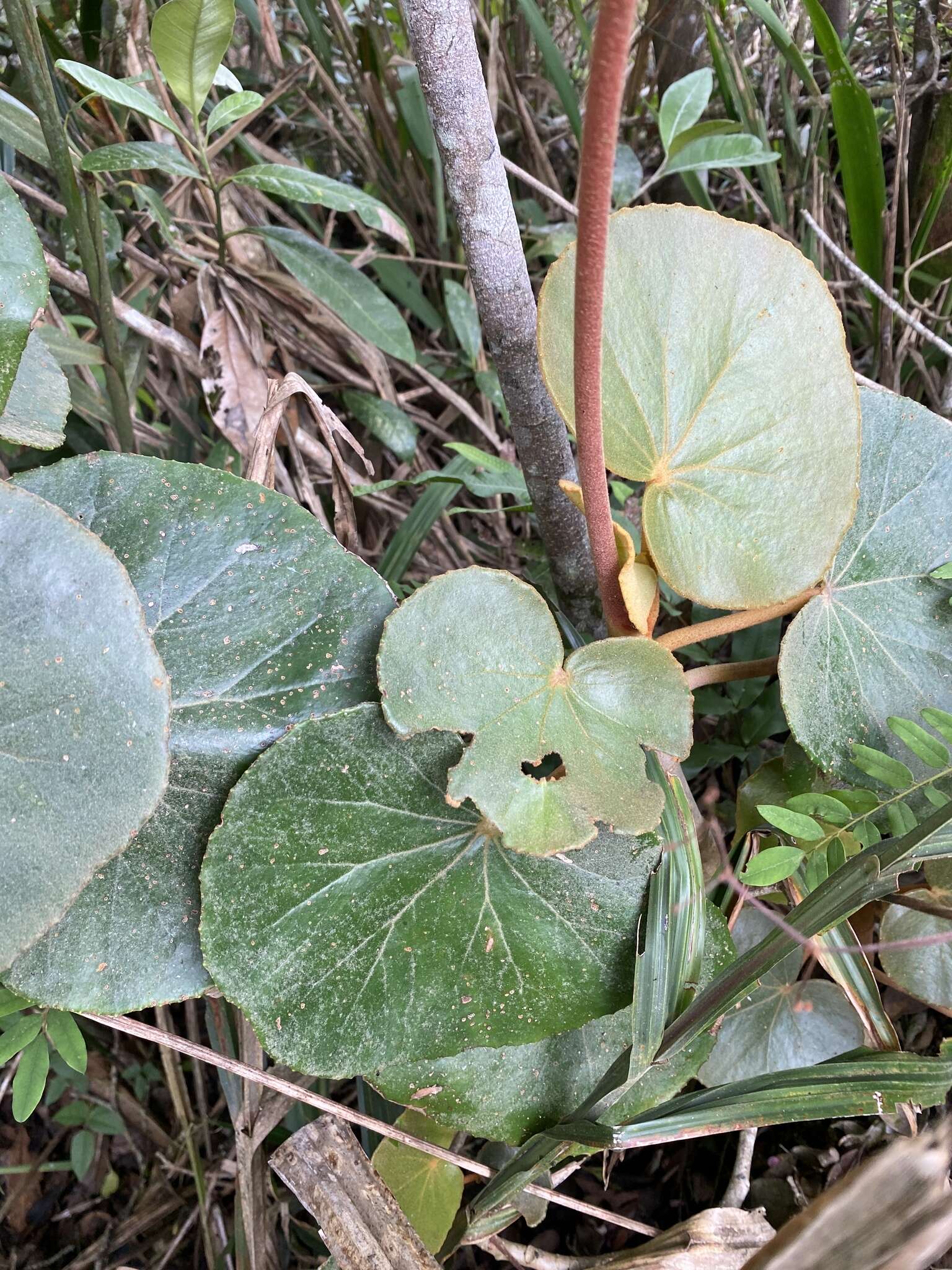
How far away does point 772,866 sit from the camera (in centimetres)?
51

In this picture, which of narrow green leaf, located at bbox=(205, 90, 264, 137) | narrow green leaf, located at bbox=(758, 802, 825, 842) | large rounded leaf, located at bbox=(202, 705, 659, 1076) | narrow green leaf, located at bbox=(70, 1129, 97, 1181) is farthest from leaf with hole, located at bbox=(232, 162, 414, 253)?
narrow green leaf, located at bbox=(70, 1129, 97, 1181)

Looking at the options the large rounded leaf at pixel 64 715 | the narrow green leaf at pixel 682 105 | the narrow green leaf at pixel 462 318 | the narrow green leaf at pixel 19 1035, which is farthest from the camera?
the narrow green leaf at pixel 462 318

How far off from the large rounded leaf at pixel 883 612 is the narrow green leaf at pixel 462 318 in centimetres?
53

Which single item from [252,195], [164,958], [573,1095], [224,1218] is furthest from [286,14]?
[224,1218]

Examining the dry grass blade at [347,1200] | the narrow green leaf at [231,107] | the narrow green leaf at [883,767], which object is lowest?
the dry grass blade at [347,1200]

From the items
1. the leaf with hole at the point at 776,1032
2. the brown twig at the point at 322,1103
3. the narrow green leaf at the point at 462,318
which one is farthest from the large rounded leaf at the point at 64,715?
the narrow green leaf at the point at 462,318

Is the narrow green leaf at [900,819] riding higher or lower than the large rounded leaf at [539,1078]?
higher

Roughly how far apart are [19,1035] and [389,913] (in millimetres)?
351

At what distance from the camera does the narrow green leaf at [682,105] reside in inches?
34.8

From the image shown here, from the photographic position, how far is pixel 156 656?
0.41 meters

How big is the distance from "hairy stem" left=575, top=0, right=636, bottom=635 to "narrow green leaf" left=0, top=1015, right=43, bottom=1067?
1.89 feet

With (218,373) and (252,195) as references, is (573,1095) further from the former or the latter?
(252,195)

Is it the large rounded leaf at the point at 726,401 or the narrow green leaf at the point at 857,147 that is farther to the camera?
the narrow green leaf at the point at 857,147

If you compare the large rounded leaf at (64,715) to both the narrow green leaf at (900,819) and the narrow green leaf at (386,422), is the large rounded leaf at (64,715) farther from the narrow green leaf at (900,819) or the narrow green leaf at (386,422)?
the narrow green leaf at (386,422)
